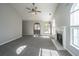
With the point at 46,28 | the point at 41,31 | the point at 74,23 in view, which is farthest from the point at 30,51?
the point at 46,28

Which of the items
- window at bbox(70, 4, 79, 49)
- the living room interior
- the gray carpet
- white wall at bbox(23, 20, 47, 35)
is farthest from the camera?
white wall at bbox(23, 20, 47, 35)

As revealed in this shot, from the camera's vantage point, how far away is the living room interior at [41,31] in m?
4.29

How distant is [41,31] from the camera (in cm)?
1484

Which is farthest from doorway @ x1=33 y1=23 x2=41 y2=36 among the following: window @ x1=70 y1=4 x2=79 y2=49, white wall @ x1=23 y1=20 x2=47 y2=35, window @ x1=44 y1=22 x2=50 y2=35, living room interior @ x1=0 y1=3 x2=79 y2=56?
window @ x1=70 y1=4 x2=79 y2=49

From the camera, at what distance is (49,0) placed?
2.16m

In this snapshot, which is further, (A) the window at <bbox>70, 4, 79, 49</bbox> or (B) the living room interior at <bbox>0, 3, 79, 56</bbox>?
(B) the living room interior at <bbox>0, 3, 79, 56</bbox>

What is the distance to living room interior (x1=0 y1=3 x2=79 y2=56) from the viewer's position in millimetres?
4293

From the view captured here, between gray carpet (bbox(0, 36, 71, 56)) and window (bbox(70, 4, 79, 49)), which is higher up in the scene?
window (bbox(70, 4, 79, 49))

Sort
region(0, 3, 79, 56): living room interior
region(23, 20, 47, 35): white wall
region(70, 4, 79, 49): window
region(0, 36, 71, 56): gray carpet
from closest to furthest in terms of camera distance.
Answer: region(70, 4, 79, 49): window → region(0, 36, 71, 56): gray carpet → region(0, 3, 79, 56): living room interior → region(23, 20, 47, 35): white wall

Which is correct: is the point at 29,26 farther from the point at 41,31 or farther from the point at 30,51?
the point at 30,51

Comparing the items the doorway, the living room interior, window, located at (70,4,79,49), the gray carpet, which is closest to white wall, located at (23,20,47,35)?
the living room interior

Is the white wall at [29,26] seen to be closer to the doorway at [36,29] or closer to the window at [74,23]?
the doorway at [36,29]

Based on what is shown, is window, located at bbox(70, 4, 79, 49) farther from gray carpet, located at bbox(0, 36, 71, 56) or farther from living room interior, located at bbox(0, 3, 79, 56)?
gray carpet, located at bbox(0, 36, 71, 56)

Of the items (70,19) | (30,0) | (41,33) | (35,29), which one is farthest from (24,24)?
(30,0)
